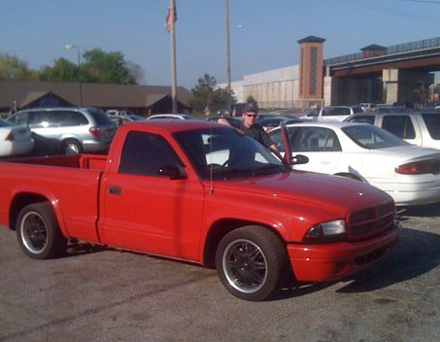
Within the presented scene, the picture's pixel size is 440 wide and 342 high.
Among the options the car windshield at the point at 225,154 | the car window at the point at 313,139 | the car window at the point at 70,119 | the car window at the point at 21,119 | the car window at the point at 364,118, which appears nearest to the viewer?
the car windshield at the point at 225,154

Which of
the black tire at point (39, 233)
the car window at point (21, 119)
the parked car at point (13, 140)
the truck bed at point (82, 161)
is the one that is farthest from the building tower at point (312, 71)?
the black tire at point (39, 233)

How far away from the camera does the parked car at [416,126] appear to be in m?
10.6

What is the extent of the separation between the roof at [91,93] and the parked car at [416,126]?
192ft

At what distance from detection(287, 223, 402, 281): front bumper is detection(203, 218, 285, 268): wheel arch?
561 mm

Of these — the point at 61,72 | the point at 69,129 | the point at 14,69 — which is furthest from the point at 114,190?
the point at 14,69

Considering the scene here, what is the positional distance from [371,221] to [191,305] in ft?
5.89

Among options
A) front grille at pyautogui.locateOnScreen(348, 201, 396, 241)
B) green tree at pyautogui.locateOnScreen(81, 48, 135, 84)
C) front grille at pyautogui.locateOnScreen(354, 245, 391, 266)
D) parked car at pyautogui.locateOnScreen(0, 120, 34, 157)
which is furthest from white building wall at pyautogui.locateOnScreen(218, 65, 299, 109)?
front grille at pyautogui.locateOnScreen(354, 245, 391, 266)

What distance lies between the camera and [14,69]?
10088 cm

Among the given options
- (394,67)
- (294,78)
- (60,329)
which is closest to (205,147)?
(60,329)

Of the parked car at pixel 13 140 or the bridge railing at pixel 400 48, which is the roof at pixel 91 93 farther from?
the parked car at pixel 13 140

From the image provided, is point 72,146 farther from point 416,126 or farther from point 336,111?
point 336,111

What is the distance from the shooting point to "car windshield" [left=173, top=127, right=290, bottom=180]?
5.84 m

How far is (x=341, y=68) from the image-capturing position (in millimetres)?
76438

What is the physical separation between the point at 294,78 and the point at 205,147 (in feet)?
275
